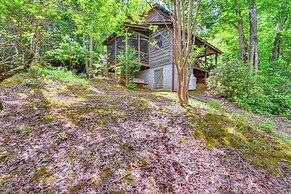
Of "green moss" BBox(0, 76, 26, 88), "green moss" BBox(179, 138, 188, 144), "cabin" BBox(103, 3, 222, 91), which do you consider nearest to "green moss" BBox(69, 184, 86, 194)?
"green moss" BBox(179, 138, 188, 144)

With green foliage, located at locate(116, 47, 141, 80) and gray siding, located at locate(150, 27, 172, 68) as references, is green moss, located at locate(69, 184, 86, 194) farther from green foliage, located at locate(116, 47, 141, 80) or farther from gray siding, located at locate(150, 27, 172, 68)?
gray siding, located at locate(150, 27, 172, 68)

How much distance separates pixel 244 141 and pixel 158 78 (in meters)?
9.00

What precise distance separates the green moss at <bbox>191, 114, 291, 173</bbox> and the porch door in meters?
7.99

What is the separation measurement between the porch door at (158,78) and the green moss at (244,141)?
315 inches

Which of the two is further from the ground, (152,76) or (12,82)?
(152,76)

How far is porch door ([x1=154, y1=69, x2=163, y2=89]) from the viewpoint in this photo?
1114cm

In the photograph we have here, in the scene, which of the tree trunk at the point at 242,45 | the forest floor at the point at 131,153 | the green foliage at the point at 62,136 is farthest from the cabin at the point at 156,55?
the green foliage at the point at 62,136

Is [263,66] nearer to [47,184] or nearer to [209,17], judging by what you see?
[209,17]

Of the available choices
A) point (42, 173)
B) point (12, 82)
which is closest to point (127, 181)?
point (42, 173)

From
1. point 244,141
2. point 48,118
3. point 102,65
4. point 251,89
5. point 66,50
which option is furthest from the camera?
point 102,65

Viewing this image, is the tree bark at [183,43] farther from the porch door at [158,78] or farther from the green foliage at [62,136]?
the porch door at [158,78]

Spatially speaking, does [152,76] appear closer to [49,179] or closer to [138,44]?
[138,44]

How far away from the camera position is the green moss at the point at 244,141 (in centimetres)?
238

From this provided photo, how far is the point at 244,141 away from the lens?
2.74 m
